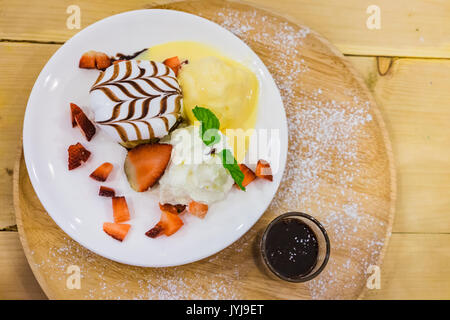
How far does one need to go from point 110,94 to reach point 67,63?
0.22 meters

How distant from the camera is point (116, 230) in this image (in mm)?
1365

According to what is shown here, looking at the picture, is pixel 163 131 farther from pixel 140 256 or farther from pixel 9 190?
pixel 9 190

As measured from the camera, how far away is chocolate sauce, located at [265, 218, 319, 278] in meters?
1.39

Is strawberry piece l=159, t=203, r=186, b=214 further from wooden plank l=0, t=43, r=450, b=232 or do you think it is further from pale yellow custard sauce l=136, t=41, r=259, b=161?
wooden plank l=0, t=43, r=450, b=232

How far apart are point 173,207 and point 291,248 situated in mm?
443

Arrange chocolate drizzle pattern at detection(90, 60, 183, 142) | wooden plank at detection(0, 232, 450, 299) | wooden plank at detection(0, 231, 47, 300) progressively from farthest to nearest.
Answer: wooden plank at detection(0, 232, 450, 299) → wooden plank at detection(0, 231, 47, 300) → chocolate drizzle pattern at detection(90, 60, 183, 142)

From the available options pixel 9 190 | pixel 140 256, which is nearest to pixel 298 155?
pixel 140 256

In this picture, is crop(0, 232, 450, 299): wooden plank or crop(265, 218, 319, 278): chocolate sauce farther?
crop(0, 232, 450, 299): wooden plank

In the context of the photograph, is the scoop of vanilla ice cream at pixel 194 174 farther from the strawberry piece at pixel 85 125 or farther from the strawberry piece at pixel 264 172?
the strawberry piece at pixel 85 125

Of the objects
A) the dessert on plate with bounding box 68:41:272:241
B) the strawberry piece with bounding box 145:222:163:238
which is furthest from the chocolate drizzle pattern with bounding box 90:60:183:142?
the strawberry piece with bounding box 145:222:163:238

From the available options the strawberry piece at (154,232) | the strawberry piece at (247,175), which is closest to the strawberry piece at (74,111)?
the strawberry piece at (154,232)

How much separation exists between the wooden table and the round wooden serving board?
0.30 ft

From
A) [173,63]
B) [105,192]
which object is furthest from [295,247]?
[173,63]

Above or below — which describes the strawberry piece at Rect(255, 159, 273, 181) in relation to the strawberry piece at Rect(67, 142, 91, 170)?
below
